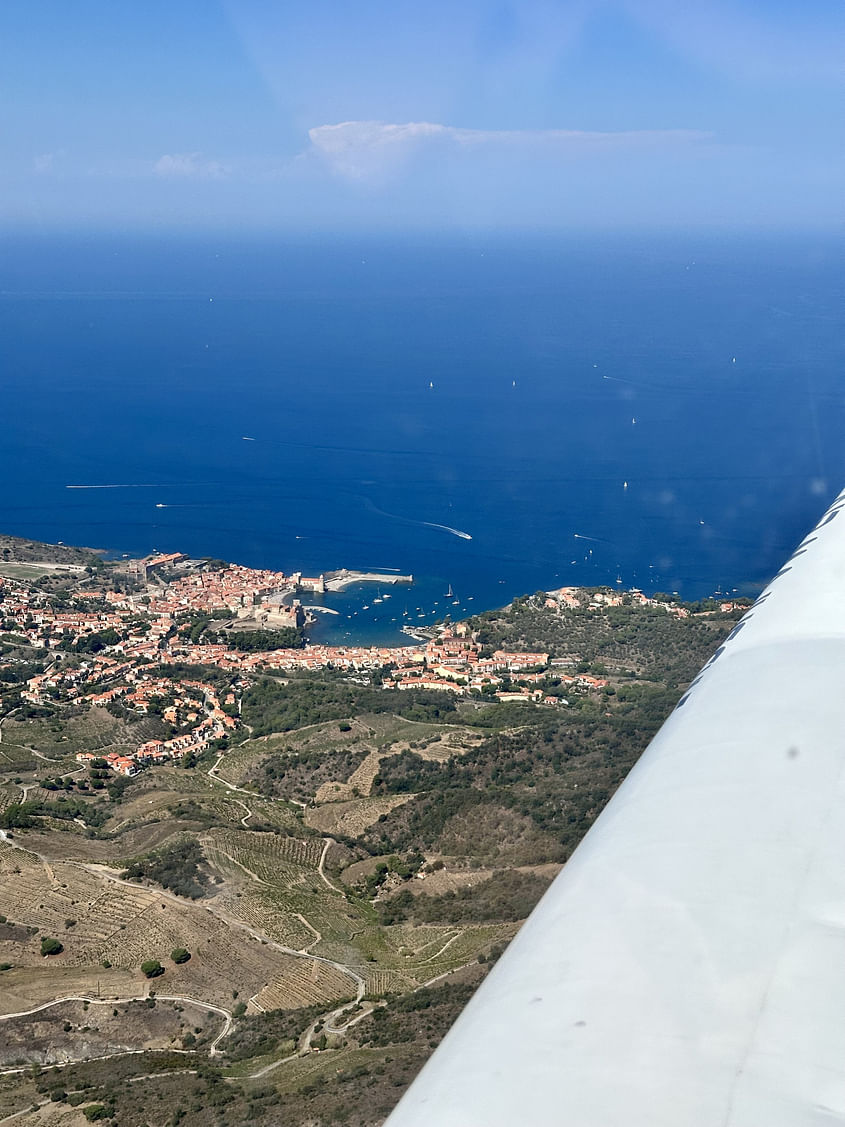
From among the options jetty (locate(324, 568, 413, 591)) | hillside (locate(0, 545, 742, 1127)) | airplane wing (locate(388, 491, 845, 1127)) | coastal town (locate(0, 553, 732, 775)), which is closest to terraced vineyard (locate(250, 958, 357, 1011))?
hillside (locate(0, 545, 742, 1127))

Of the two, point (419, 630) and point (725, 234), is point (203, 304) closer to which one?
point (419, 630)

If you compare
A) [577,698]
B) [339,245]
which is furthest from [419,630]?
[339,245]

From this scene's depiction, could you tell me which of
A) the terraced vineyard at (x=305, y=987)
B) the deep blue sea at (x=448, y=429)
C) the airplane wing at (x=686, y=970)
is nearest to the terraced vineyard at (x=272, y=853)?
the terraced vineyard at (x=305, y=987)

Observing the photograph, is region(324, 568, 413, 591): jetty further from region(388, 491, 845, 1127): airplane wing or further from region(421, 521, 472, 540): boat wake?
region(388, 491, 845, 1127): airplane wing

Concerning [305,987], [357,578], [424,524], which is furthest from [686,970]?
[424,524]

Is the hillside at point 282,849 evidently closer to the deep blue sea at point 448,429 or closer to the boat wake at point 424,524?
the deep blue sea at point 448,429

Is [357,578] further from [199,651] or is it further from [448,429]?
[448,429]
